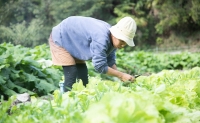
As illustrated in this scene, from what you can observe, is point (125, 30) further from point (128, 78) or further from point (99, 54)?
point (128, 78)

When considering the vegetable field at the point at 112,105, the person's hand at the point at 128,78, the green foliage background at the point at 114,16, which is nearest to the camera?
the vegetable field at the point at 112,105

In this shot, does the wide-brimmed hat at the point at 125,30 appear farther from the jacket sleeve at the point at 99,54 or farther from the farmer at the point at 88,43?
the jacket sleeve at the point at 99,54

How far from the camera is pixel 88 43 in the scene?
152 inches

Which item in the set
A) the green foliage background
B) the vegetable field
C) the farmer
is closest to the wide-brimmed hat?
the farmer

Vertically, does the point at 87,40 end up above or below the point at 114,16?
above

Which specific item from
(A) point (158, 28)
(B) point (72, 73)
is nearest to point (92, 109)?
(B) point (72, 73)

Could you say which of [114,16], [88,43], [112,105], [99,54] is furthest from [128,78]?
[114,16]

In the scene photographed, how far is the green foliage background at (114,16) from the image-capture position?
919 inches

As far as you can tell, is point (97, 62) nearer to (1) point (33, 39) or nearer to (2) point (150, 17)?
(1) point (33, 39)

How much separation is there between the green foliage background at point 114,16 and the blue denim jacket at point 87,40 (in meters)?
17.6

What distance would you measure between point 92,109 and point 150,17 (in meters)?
28.0

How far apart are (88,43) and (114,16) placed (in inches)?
1018

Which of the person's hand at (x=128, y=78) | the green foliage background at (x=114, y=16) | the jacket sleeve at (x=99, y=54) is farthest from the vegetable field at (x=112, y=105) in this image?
the green foliage background at (x=114, y=16)

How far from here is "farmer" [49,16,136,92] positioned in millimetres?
3609
